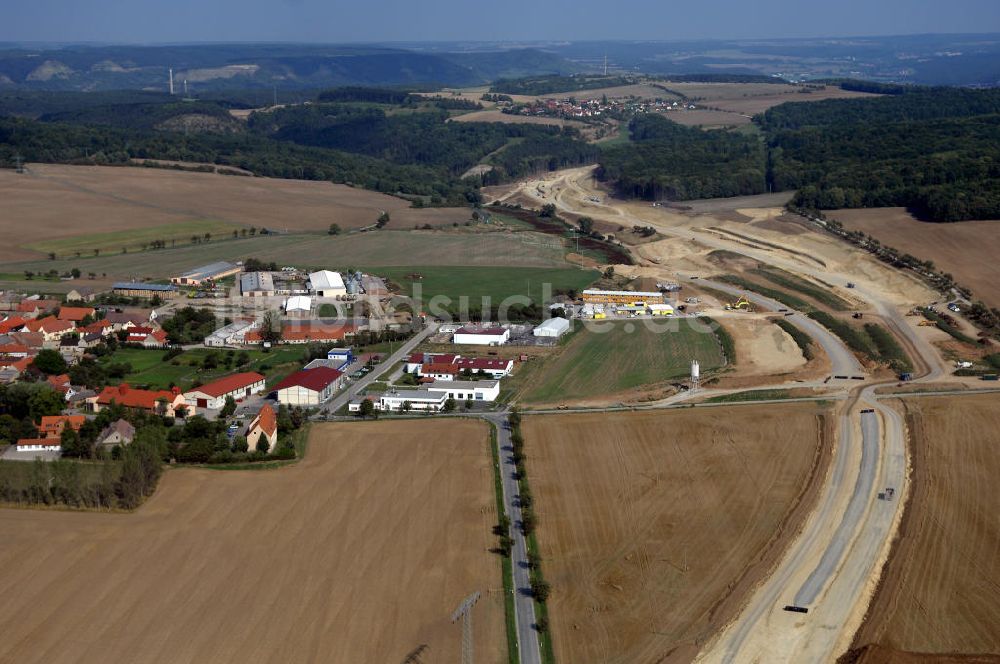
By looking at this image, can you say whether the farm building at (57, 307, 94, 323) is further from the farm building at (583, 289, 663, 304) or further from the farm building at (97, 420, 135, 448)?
the farm building at (583, 289, 663, 304)

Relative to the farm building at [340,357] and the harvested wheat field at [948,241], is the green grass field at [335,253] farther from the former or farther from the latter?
the harvested wheat field at [948,241]

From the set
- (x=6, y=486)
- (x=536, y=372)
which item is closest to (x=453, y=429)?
(x=536, y=372)

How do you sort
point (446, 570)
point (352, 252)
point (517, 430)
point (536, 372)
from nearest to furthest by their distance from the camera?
point (446, 570)
point (517, 430)
point (536, 372)
point (352, 252)

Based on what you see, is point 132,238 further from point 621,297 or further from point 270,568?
point 270,568

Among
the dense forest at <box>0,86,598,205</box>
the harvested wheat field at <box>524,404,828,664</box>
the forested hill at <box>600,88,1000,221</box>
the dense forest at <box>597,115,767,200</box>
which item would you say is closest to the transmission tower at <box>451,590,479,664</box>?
the harvested wheat field at <box>524,404,828,664</box>

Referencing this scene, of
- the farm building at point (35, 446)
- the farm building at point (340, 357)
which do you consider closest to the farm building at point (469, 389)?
the farm building at point (340, 357)

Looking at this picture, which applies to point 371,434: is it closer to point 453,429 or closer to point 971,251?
point 453,429
